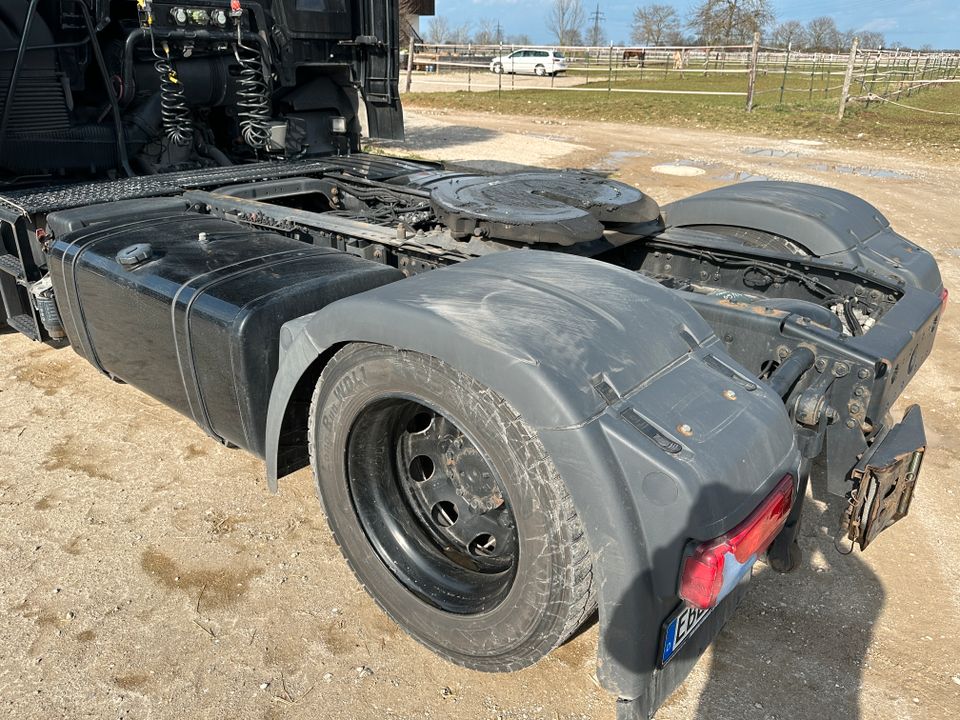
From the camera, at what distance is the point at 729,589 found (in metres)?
1.89

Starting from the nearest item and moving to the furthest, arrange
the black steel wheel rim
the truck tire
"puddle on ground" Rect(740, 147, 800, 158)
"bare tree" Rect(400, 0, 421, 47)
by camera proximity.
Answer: the truck tire, the black steel wheel rim, "bare tree" Rect(400, 0, 421, 47), "puddle on ground" Rect(740, 147, 800, 158)

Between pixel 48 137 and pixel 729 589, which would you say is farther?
pixel 48 137

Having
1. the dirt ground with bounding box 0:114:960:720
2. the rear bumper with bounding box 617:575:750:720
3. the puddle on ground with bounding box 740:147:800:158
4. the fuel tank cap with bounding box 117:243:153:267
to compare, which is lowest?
the puddle on ground with bounding box 740:147:800:158

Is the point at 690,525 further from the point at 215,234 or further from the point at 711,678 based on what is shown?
the point at 215,234

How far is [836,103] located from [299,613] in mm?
23597

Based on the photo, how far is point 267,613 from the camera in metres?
2.60

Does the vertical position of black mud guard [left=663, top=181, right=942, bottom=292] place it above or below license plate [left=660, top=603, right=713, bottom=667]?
above

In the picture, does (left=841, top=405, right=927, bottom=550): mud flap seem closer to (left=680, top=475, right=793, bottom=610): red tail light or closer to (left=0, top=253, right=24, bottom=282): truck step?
(left=680, top=475, right=793, bottom=610): red tail light

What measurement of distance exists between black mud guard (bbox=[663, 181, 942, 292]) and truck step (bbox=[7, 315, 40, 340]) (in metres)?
3.54

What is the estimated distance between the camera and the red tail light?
5.81 ft

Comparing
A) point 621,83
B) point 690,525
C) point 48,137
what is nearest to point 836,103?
point 621,83

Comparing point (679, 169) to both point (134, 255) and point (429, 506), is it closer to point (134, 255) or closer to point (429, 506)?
point (134, 255)

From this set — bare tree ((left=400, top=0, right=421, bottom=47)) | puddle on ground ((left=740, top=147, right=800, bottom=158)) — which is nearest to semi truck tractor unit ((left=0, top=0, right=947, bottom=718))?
bare tree ((left=400, top=0, right=421, bottom=47))

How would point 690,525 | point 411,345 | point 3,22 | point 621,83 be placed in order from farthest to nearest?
point 621,83 < point 3,22 < point 411,345 < point 690,525
